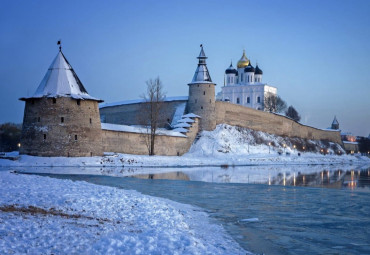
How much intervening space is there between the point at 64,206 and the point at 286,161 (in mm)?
33837

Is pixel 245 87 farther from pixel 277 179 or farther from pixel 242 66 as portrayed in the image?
pixel 277 179

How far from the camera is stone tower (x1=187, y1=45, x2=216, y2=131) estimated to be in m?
40.3

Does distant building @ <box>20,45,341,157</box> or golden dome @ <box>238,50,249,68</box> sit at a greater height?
golden dome @ <box>238,50,249,68</box>

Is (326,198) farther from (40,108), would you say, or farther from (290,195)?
(40,108)

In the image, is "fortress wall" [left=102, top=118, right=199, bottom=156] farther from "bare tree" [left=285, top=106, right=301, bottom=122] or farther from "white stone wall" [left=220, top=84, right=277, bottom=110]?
"bare tree" [left=285, top=106, right=301, bottom=122]

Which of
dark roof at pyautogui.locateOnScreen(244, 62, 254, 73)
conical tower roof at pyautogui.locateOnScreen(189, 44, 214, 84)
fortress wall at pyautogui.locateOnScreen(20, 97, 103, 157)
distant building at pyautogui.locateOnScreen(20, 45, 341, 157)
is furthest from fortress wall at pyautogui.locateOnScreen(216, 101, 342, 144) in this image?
fortress wall at pyautogui.locateOnScreen(20, 97, 103, 157)

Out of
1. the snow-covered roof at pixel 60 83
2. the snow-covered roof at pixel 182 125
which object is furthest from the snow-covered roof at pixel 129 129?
the snow-covered roof at pixel 60 83

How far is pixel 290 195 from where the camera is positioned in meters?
12.5

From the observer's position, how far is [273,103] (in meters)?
65.2

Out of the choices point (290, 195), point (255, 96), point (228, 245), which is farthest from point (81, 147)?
point (255, 96)

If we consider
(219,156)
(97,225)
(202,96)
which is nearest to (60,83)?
(219,156)

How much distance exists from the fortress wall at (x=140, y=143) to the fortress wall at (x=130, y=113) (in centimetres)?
490

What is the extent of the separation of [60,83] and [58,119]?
207 centimetres

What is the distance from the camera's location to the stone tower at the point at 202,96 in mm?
40344
